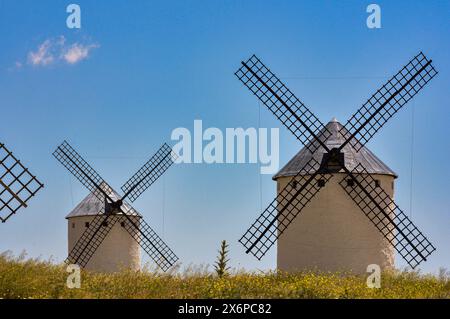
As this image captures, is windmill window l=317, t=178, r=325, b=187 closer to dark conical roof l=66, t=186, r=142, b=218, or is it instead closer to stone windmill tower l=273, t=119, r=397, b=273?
stone windmill tower l=273, t=119, r=397, b=273

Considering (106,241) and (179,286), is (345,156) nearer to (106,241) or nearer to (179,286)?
(179,286)

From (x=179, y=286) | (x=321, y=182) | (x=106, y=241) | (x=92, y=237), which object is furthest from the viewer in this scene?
(x=106, y=241)

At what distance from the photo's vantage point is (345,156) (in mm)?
19609

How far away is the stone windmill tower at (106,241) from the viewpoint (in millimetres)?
26062

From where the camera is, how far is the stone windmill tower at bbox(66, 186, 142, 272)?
2606cm

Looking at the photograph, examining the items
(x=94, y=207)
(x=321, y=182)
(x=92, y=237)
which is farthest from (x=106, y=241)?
(x=321, y=182)

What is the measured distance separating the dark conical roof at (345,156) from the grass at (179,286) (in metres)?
3.43

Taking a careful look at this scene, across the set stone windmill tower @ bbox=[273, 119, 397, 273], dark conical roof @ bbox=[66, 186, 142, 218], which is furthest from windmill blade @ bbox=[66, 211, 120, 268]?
stone windmill tower @ bbox=[273, 119, 397, 273]

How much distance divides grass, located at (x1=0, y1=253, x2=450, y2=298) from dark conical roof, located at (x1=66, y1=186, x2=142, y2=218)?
366 inches

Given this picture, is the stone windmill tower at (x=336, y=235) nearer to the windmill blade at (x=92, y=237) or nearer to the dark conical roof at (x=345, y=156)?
the dark conical roof at (x=345, y=156)

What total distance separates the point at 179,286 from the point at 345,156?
6750 millimetres

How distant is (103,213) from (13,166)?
6595 mm

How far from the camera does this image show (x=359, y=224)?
19281 millimetres
